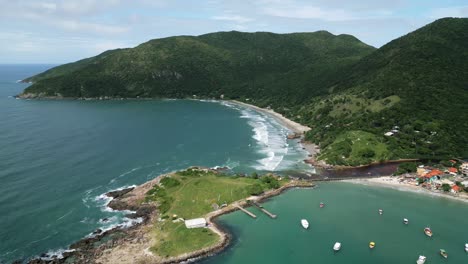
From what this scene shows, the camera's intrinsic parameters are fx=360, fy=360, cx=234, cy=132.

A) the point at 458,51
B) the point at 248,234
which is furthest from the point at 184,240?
the point at 458,51

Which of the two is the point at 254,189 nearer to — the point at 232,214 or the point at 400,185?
the point at 232,214

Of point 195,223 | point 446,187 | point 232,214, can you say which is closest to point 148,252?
point 195,223

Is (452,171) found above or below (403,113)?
below

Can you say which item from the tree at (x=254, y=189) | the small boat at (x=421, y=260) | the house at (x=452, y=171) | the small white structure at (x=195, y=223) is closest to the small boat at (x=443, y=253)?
the small boat at (x=421, y=260)

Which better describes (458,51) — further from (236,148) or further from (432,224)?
(432,224)

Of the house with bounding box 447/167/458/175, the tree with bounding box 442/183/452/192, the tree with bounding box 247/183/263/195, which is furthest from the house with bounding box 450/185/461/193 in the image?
the tree with bounding box 247/183/263/195

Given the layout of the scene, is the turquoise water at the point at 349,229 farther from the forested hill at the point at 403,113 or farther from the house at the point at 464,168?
the forested hill at the point at 403,113

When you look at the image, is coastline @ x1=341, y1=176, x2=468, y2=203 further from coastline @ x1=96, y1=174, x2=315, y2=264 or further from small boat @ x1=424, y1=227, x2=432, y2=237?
coastline @ x1=96, y1=174, x2=315, y2=264
